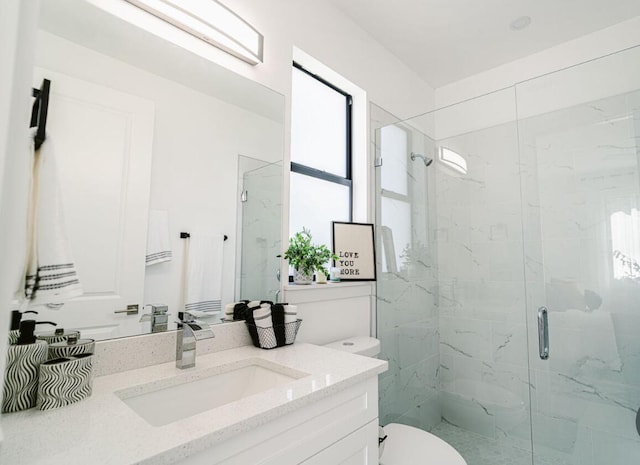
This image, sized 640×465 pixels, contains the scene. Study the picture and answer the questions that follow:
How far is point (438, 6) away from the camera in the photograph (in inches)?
77.0

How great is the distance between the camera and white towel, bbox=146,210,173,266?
113 cm

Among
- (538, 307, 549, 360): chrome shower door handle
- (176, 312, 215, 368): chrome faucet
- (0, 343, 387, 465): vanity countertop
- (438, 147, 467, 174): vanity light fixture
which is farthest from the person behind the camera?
(438, 147, 467, 174): vanity light fixture

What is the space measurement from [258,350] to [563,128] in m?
2.03

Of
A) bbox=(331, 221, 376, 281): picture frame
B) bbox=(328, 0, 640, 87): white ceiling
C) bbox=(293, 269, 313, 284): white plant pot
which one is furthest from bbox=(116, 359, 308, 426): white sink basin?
bbox=(328, 0, 640, 87): white ceiling

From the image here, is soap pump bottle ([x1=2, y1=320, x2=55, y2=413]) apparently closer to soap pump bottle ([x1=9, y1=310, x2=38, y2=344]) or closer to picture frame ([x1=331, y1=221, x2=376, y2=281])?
soap pump bottle ([x1=9, y1=310, x2=38, y2=344])

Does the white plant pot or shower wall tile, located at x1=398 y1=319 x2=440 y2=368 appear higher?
the white plant pot

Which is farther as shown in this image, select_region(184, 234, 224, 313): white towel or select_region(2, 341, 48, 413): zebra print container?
select_region(184, 234, 224, 313): white towel

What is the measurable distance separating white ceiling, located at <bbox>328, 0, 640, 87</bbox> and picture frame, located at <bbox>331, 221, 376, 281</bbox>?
4.13ft

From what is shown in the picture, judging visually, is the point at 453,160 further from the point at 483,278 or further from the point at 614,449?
the point at 614,449

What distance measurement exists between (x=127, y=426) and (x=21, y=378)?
291 mm

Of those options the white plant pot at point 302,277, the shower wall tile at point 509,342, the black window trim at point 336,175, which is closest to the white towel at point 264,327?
the white plant pot at point 302,277

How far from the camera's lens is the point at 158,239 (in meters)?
1.15

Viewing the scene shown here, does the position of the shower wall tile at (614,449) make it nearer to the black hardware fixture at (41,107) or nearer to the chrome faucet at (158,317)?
the chrome faucet at (158,317)

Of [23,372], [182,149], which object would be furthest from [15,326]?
[182,149]
